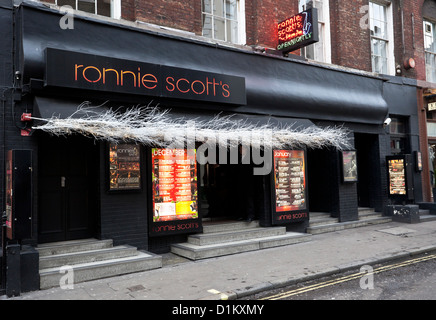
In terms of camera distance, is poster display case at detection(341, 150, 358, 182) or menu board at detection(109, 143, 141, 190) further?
poster display case at detection(341, 150, 358, 182)

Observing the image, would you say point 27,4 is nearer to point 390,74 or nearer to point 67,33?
point 67,33

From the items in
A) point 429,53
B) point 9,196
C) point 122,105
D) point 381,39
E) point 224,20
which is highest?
point 381,39

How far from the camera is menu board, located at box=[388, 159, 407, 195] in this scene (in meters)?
12.8

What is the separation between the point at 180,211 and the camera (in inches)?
344

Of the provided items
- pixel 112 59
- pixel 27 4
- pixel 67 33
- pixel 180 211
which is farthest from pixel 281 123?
pixel 27 4

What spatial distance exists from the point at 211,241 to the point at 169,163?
6.85 ft

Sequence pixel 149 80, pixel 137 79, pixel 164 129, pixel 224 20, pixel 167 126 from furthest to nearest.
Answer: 1. pixel 224 20
2. pixel 149 80
3. pixel 137 79
4. pixel 167 126
5. pixel 164 129

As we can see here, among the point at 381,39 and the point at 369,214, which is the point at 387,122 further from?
the point at 381,39

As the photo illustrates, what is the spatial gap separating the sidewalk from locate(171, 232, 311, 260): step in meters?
0.18

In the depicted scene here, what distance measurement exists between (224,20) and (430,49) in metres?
10.7

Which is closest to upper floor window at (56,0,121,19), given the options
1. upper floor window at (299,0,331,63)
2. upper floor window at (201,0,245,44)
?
upper floor window at (201,0,245,44)

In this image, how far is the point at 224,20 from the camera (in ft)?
36.8
